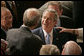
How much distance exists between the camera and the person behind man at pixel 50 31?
4.49m

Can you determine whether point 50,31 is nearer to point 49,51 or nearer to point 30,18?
point 30,18

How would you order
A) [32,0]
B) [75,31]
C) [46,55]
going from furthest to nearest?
[32,0] < [75,31] < [46,55]

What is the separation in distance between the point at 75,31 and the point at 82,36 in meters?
0.17

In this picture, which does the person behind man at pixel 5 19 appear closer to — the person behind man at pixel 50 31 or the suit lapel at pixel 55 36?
the person behind man at pixel 50 31

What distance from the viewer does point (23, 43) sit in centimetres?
381

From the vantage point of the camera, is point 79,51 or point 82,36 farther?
point 82,36

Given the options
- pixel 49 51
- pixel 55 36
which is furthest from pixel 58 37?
pixel 49 51

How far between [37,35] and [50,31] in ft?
0.76

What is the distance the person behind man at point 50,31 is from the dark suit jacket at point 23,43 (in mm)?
643

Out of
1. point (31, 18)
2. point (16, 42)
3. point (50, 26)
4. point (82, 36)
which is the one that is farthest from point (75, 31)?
point (16, 42)

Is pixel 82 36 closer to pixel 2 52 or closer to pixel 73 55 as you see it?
pixel 73 55

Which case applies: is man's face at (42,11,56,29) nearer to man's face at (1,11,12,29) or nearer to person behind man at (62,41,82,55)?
man's face at (1,11,12,29)

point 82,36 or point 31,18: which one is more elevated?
point 31,18

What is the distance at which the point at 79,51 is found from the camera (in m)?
3.70
